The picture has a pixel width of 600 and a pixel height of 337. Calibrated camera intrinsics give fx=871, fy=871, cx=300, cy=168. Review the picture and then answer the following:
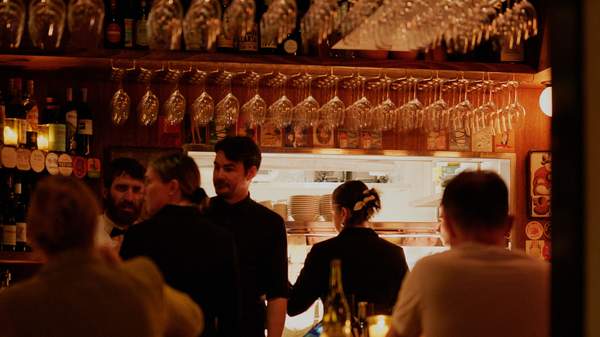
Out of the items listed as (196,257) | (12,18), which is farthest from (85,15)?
(196,257)

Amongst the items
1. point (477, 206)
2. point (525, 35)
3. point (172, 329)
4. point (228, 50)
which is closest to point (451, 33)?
point (525, 35)

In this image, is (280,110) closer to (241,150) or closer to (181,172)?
(241,150)

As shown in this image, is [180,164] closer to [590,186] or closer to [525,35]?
[525,35]

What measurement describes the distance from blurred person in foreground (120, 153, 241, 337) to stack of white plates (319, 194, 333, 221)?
1.80 meters

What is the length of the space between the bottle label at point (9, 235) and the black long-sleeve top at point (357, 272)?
1.70 meters

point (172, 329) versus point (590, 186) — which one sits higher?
point (590, 186)

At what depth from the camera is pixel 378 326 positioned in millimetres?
2943

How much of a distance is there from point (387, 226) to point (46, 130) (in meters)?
2.03

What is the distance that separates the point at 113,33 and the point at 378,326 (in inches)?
103

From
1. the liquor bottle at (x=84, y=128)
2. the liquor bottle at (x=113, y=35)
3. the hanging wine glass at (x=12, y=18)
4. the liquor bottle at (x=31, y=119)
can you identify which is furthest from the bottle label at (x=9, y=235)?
the hanging wine glass at (x=12, y=18)

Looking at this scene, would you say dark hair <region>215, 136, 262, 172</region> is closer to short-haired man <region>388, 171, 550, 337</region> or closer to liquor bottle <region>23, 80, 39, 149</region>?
liquor bottle <region>23, 80, 39, 149</region>

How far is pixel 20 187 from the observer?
4.84 meters

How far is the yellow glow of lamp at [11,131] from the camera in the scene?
4730 millimetres

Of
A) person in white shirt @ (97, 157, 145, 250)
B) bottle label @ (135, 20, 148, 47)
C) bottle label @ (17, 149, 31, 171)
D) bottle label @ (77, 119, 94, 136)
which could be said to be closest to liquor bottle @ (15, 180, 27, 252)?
bottle label @ (17, 149, 31, 171)
